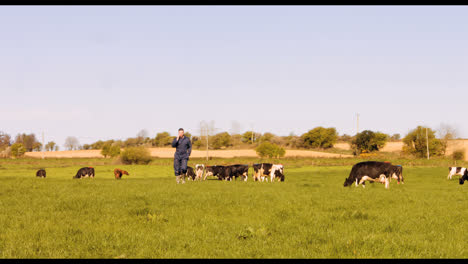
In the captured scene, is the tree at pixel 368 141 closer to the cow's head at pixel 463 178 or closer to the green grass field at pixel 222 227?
the cow's head at pixel 463 178

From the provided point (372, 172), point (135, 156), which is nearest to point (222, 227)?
point (372, 172)

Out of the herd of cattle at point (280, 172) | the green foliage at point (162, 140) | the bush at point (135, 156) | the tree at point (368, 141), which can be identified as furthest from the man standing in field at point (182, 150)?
the green foliage at point (162, 140)

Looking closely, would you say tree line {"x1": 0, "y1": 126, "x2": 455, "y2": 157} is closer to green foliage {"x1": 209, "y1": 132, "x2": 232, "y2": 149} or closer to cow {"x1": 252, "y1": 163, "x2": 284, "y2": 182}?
green foliage {"x1": 209, "y1": 132, "x2": 232, "y2": 149}

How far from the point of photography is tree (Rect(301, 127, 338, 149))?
138 metres

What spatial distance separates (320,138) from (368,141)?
2888 centimetres

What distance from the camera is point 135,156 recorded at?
236 feet

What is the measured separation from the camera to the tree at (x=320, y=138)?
138000 mm

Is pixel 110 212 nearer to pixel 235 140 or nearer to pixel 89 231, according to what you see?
pixel 89 231

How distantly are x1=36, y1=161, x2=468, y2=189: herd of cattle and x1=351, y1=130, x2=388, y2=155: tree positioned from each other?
74656mm

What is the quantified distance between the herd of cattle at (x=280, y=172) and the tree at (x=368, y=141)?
245ft
